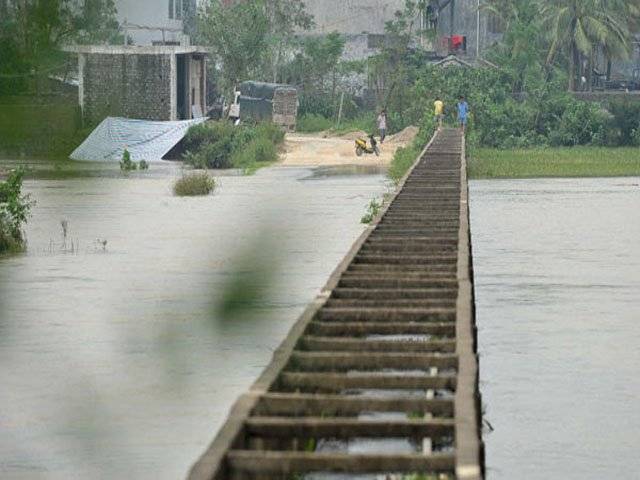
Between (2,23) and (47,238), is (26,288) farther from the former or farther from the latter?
(2,23)

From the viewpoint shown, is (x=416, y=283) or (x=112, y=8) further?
(x=416, y=283)

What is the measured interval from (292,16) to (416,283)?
140 ft

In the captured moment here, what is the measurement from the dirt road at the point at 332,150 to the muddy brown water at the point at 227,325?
9.66m

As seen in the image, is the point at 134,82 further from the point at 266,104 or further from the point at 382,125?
the point at 382,125

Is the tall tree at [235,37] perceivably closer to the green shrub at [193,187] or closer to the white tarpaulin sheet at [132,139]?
the white tarpaulin sheet at [132,139]

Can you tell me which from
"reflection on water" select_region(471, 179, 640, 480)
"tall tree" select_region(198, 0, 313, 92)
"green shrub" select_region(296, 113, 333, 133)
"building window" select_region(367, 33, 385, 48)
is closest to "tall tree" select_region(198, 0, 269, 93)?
"tall tree" select_region(198, 0, 313, 92)

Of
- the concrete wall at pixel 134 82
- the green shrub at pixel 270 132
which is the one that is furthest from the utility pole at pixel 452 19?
the concrete wall at pixel 134 82

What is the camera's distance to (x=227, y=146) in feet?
133

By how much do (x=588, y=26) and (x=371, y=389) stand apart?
40229 millimetres

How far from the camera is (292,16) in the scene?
52.9 meters

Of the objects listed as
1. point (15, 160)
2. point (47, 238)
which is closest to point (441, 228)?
point (47, 238)

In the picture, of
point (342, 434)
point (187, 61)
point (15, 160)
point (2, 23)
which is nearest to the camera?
point (2, 23)

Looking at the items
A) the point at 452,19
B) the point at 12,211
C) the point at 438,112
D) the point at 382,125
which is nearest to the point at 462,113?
the point at 438,112

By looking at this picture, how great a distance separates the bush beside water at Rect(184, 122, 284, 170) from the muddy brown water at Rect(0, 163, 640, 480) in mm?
9948
